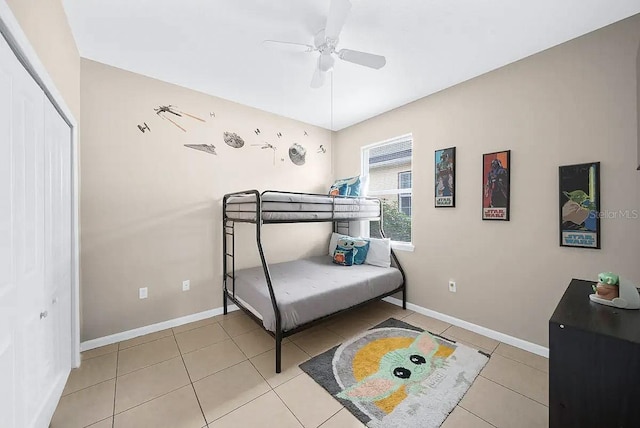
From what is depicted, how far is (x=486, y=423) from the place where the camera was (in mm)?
1461

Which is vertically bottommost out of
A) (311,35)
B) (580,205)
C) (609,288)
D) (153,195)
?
(609,288)

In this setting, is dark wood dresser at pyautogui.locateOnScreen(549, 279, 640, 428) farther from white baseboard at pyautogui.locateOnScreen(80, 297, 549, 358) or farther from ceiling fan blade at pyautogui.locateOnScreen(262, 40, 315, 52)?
ceiling fan blade at pyautogui.locateOnScreen(262, 40, 315, 52)

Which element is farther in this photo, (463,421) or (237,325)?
(237,325)

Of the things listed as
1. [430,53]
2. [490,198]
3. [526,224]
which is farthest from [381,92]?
[526,224]

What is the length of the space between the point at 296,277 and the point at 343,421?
1.38 meters

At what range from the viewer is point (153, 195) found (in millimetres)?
2529

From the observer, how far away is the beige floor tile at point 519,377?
5.54 feet

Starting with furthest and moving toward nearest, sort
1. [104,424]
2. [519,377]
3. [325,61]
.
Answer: [325,61] < [519,377] < [104,424]

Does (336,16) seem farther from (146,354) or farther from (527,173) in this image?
(146,354)

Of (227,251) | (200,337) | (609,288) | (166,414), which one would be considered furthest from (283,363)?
(609,288)

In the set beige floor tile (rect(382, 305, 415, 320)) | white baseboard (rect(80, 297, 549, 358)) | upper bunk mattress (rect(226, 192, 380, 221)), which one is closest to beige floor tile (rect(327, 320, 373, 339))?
beige floor tile (rect(382, 305, 415, 320))

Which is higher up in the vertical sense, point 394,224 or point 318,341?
point 394,224

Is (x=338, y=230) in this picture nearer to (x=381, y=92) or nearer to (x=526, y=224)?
(x=381, y=92)

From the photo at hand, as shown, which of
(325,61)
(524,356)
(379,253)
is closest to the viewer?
(325,61)
